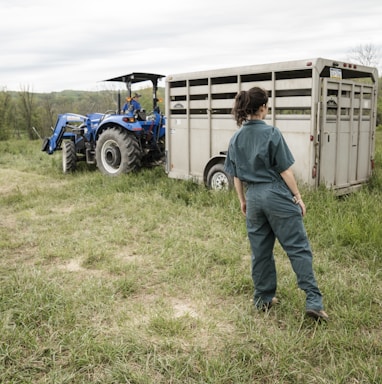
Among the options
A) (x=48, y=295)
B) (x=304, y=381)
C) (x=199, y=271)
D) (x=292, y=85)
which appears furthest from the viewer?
(x=292, y=85)

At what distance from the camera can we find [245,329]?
124 inches

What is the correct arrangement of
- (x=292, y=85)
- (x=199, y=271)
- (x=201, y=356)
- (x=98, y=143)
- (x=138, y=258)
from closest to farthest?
(x=201, y=356)
(x=199, y=271)
(x=138, y=258)
(x=292, y=85)
(x=98, y=143)

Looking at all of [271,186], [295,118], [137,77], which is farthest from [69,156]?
[271,186]

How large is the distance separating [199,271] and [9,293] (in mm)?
1677

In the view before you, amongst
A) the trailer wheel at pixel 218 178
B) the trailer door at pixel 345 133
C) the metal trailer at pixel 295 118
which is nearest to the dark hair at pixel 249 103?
the metal trailer at pixel 295 118

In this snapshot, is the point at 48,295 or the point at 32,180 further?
the point at 32,180

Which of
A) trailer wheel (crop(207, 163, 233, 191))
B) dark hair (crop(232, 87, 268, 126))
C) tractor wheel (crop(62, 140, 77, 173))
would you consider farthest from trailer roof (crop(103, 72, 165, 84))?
dark hair (crop(232, 87, 268, 126))

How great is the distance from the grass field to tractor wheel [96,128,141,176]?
236 cm

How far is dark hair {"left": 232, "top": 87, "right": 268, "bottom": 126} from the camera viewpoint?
3.19m

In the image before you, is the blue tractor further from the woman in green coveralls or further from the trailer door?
Result: the woman in green coveralls

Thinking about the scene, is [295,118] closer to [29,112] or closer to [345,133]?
[345,133]

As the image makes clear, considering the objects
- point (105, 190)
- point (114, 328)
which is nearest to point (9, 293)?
point (114, 328)

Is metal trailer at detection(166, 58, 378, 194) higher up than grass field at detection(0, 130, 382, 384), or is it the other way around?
metal trailer at detection(166, 58, 378, 194)

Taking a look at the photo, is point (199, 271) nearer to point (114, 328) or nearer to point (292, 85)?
point (114, 328)
